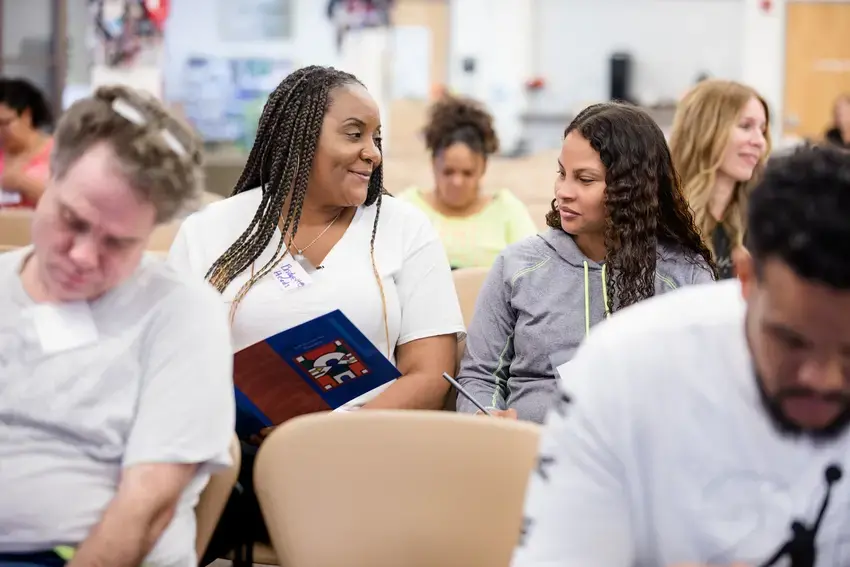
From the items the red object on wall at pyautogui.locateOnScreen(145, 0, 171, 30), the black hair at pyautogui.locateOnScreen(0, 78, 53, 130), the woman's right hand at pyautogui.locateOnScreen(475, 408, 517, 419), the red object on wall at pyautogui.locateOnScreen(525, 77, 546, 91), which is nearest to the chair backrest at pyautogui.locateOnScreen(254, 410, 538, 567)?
the woman's right hand at pyautogui.locateOnScreen(475, 408, 517, 419)

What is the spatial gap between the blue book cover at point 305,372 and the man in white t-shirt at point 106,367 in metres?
0.59

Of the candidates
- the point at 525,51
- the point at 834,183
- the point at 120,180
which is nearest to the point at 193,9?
the point at 525,51

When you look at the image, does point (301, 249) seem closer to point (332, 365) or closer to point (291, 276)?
point (291, 276)

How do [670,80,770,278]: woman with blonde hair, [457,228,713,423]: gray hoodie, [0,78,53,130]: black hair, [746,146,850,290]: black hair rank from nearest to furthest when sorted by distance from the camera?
[746,146,850,290]: black hair < [457,228,713,423]: gray hoodie < [670,80,770,278]: woman with blonde hair < [0,78,53,130]: black hair

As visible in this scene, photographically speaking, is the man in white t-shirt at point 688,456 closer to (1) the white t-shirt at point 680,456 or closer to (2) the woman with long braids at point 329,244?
(1) the white t-shirt at point 680,456

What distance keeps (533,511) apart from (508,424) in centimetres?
53

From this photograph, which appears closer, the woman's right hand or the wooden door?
the woman's right hand

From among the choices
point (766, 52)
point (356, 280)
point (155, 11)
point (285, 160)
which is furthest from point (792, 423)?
point (766, 52)

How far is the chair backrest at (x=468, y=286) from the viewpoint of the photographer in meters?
3.00

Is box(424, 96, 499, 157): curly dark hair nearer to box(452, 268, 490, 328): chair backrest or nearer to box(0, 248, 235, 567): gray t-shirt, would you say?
box(452, 268, 490, 328): chair backrest

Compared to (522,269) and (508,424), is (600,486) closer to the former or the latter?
(508,424)

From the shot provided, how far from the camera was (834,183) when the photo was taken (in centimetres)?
103

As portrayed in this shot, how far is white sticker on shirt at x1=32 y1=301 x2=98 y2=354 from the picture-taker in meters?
1.53

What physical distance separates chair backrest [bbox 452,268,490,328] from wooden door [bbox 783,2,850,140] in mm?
7947
